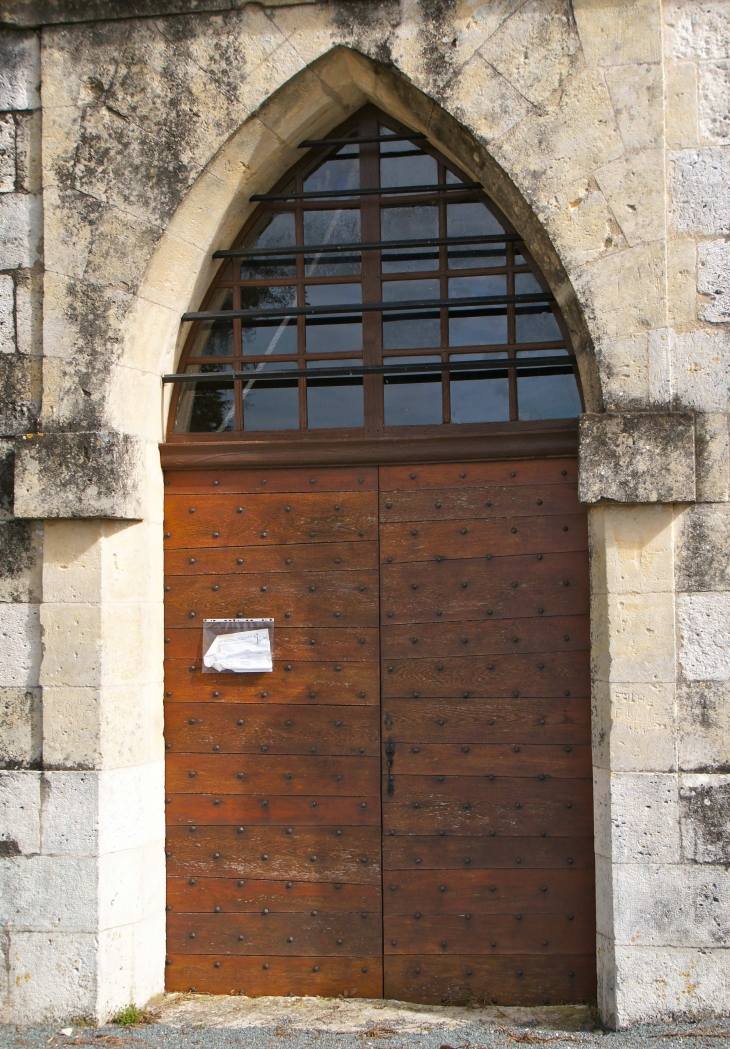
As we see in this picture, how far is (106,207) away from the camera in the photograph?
12.7 ft

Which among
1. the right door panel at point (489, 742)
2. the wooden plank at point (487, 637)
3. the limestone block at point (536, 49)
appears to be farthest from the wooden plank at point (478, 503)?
the limestone block at point (536, 49)

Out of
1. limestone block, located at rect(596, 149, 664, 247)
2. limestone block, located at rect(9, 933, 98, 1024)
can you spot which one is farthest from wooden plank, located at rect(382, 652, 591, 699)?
limestone block, located at rect(596, 149, 664, 247)

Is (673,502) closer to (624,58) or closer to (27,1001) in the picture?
(624,58)

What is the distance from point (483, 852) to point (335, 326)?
2.29 meters

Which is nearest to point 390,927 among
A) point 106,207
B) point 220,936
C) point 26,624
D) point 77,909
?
point 220,936

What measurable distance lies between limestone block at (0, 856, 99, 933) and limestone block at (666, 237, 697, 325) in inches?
123

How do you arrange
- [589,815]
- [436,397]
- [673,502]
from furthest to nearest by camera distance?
1. [436,397]
2. [589,815]
3. [673,502]

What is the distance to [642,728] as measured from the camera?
349 centimetres

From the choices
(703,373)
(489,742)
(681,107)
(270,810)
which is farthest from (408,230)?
(270,810)

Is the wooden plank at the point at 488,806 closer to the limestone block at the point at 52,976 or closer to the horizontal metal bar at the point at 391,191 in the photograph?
the limestone block at the point at 52,976

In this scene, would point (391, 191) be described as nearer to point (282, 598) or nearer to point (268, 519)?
point (268, 519)

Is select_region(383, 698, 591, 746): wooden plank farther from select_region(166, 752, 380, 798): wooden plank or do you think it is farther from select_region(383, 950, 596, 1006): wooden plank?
select_region(383, 950, 596, 1006): wooden plank

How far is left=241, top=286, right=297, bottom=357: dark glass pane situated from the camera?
162 inches

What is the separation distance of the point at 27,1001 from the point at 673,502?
318 cm
